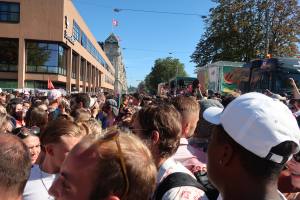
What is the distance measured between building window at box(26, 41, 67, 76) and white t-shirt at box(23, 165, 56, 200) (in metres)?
41.2

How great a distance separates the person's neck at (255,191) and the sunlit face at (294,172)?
0.61m

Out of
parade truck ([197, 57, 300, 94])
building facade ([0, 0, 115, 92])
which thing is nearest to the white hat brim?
parade truck ([197, 57, 300, 94])

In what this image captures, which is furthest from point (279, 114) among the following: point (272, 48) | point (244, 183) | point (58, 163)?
point (272, 48)

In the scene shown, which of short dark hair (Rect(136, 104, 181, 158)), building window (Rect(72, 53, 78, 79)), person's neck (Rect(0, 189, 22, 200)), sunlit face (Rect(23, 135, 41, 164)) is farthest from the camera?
building window (Rect(72, 53, 78, 79))

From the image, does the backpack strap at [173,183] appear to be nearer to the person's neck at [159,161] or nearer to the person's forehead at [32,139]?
the person's neck at [159,161]

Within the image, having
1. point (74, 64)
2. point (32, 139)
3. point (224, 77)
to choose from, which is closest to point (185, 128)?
point (32, 139)

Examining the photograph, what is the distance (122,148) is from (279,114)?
717mm

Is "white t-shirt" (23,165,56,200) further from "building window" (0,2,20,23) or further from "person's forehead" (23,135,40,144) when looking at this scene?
"building window" (0,2,20,23)

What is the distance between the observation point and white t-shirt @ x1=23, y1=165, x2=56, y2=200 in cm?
291

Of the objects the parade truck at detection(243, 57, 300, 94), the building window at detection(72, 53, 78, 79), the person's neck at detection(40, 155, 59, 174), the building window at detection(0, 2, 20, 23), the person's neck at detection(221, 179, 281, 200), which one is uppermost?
the building window at detection(0, 2, 20, 23)

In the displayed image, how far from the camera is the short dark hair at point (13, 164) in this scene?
2.19 metres

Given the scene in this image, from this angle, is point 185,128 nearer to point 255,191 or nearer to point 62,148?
point 62,148

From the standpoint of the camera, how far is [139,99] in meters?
13.2

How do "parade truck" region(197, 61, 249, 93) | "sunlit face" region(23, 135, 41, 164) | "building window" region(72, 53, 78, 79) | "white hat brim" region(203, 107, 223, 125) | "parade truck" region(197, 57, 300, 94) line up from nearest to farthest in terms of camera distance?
"white hat brim" region(203, 107, 223, 125), "sunlit face" region(23, 135, 41, 164), "parade truck" region(197, 57, 300, 94), "parade truck" region(197, 61, 249, 93), "building window" region(72, 53, 78, 79)
